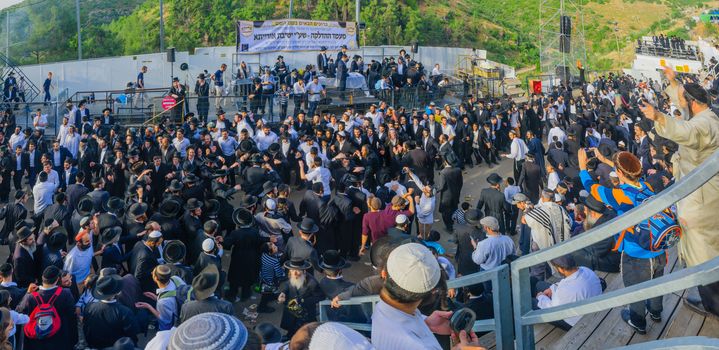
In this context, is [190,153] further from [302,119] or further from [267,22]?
[267,22]

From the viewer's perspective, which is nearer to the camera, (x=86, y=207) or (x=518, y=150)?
(x=86, y=207)

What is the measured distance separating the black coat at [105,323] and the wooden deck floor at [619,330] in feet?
11.0

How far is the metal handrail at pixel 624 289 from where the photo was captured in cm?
195

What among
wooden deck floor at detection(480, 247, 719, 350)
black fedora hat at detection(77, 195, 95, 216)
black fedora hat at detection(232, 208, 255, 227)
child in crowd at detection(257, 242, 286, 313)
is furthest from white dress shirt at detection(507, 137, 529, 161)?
wooden deck floor at detection(480, 247, 719, 350)

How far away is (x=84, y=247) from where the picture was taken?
6781mm

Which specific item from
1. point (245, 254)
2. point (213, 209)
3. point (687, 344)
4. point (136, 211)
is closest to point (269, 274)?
point (245, 254)

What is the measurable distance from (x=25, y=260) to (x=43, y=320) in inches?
67.2

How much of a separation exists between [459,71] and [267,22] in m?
11.6

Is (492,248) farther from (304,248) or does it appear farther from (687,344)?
(687,344)

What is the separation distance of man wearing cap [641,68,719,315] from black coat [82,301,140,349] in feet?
15.5

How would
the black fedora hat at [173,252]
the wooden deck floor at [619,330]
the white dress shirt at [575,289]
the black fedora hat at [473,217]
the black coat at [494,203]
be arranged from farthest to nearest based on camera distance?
1. the black coat at [494,203]
2. the black fedora hat at [473,217]
3. the black fedora hat at [173,252]
4. the white dress shirt at [575,289]
5. the wooden deck floor at [619,330]

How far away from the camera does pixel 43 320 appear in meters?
5.41

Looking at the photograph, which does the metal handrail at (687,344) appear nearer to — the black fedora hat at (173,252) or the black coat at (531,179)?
the black fedora hat at (173,252)

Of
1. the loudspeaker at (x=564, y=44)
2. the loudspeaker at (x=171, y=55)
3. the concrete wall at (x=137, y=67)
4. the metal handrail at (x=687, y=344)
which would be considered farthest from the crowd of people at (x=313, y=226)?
the loudspeaker at (x=564, y=44)
